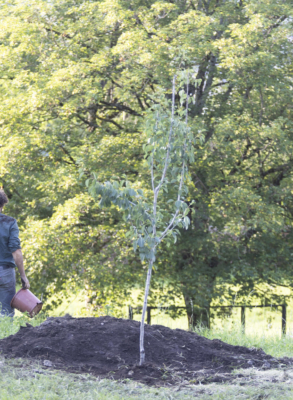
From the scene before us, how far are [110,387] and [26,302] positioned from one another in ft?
6.45

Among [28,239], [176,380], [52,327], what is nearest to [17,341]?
[52,327]

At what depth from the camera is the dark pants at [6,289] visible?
17.1ft

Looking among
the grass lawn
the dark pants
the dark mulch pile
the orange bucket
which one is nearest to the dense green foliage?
the dark pants

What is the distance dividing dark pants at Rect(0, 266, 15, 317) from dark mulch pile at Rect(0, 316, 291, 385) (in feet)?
2.43

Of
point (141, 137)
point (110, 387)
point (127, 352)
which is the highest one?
point (141, 137)

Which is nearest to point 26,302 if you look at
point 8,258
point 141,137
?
point 8,258

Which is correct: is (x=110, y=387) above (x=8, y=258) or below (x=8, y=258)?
below

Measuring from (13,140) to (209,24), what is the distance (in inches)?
176

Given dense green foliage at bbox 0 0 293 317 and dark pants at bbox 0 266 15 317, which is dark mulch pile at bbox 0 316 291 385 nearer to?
dark pants at bbox 0 266 15 317

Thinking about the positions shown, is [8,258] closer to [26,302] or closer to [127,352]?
[26,302]

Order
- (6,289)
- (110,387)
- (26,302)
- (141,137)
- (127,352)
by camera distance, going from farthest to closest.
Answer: (141,137) < (6,289) < (26,302) < (127,352) < (110,387)

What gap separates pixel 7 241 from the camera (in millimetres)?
5250

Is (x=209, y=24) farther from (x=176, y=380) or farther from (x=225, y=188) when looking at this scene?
(x=176, y=380)

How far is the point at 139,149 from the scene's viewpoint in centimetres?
930
